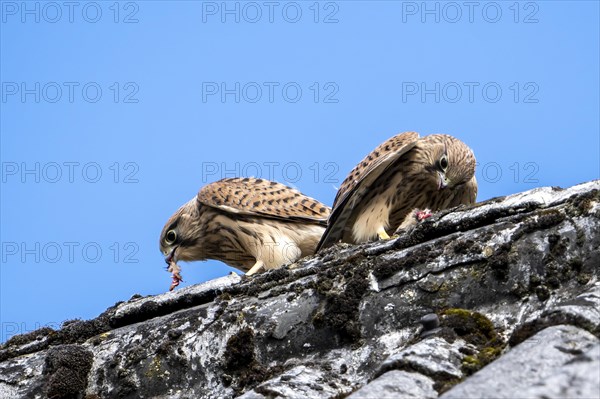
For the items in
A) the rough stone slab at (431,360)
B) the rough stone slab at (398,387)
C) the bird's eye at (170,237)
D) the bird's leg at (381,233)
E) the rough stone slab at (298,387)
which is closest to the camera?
the rough stone slab at (398,387)

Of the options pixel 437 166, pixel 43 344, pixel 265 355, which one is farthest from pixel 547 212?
pixel 437 166

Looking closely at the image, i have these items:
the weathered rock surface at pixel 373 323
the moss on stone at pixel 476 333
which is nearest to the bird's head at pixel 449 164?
the weathered rock surface at pixel 373 323

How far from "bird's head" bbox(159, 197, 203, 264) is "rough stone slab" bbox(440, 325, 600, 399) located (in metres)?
6.44

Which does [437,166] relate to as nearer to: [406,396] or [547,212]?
[547,212]

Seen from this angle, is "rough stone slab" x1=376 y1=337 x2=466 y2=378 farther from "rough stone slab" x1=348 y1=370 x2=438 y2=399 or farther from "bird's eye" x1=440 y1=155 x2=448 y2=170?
"bird's eye" x1=440 y1=155 x2=448 y2=170

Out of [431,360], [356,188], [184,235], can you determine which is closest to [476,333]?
[431,360]

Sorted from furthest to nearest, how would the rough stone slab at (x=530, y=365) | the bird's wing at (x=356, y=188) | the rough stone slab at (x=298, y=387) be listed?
1. the bird's wing at (x=356, y=188)
2. the rough stone slab at (x=298, y=387)
3. the rough stone slab at (x=530, y=365)

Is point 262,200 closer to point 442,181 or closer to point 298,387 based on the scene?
point 442,181

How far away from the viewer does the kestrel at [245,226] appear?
8867 millimetres

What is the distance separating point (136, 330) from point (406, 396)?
90.5 inches

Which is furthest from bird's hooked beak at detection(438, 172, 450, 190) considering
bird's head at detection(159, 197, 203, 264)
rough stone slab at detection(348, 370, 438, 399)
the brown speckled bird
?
rough stone slab at detection(348, 370, 438, 399)

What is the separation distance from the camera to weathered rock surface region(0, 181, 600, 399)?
11.3 feet

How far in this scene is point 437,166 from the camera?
847cm

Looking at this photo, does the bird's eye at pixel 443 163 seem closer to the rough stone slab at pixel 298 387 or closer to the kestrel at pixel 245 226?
the kestrel at pixel 245 226
